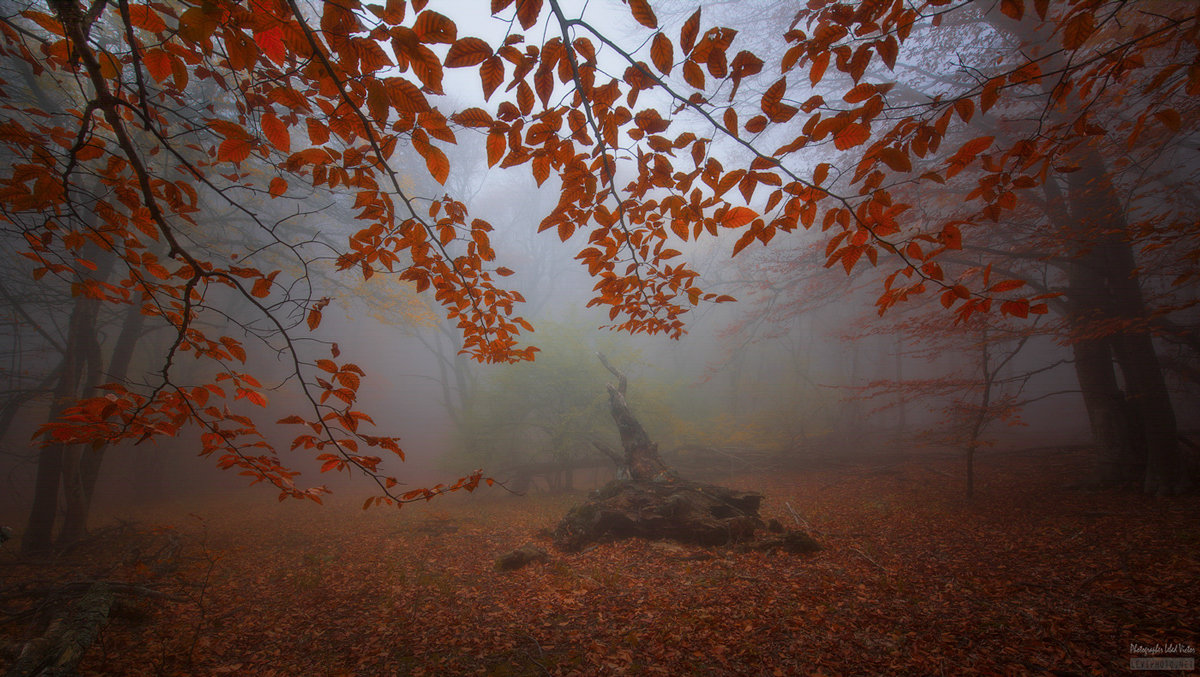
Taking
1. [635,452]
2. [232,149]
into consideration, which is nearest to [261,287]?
[232,149]

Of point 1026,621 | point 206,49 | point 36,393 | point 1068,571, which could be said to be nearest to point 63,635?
point 206,49

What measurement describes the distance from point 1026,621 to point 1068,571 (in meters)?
1.10

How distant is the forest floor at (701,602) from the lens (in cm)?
230

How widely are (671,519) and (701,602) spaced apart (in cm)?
167

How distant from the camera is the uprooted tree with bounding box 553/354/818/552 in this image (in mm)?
4289

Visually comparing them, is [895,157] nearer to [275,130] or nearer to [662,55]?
[662,55]

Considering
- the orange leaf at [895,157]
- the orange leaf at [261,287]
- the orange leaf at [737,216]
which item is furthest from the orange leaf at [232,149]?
the orange leaf at [895,157]

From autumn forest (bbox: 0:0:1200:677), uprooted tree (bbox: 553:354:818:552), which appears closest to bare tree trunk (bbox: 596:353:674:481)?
autumn forest (bbox: 0:0:1200:677)

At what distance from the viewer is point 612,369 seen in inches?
350

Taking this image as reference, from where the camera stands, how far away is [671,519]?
4.62 meters

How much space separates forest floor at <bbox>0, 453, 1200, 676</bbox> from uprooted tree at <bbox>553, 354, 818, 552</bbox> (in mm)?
259

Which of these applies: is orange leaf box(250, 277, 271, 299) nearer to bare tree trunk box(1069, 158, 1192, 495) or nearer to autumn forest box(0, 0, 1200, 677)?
autumn forest box(0, 0, 1200, 677)

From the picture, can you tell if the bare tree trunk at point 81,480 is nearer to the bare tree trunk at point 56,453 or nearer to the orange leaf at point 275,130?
the bare tree trunk at point 56,453

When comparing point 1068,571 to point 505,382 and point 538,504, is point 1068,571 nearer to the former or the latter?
point 538,504
